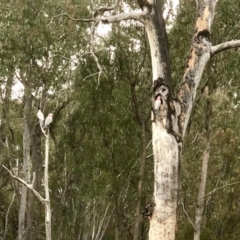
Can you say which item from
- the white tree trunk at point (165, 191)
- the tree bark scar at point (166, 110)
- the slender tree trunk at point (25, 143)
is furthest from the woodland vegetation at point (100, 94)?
the white tree trunk at point (165, 191)

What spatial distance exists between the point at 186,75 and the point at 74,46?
7.54 meters

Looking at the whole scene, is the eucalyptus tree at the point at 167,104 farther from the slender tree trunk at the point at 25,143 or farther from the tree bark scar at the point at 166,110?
the slender tree trunk at the point at 25,143

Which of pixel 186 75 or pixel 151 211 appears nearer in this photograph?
pixel 151 211

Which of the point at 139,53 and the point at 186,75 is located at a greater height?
the point at 139,53

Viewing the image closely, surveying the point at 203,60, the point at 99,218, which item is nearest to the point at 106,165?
the point at 99,218

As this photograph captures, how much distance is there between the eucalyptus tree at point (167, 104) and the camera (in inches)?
168

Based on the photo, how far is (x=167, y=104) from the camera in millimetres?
4555

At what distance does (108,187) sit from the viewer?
13.1m

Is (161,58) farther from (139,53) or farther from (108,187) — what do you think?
(108,187)

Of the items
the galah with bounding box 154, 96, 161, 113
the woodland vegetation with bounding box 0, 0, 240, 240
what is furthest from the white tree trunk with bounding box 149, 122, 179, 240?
the woodland vegetation with bounding box 0, 0, 240, 240

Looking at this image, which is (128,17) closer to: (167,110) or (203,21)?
(203,21)

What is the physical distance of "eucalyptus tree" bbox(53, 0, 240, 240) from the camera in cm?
427

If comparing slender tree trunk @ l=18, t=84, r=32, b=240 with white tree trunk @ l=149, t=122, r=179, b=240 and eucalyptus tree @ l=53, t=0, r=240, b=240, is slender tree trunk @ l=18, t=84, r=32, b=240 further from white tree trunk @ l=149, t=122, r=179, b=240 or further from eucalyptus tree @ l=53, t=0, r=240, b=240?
white tree trunk @ l=149, t=122, r=179, b=240

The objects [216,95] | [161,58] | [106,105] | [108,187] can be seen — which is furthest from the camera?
[108,187]
